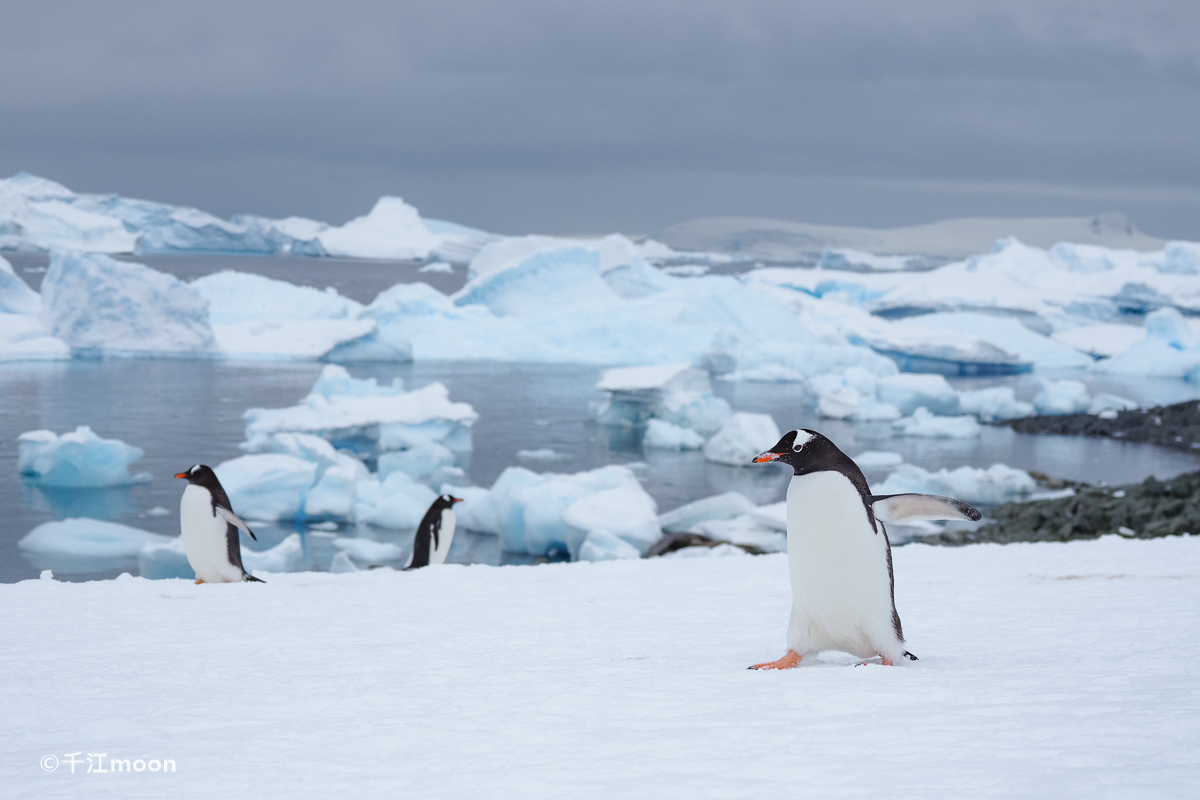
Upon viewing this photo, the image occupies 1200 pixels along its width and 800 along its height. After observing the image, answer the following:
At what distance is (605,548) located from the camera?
33.2ft

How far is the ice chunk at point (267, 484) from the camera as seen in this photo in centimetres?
1197

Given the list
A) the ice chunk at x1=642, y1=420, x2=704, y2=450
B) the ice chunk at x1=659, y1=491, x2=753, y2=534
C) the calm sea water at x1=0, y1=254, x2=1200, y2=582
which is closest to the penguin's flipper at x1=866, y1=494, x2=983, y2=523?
the calm sea water at x1=0, y1=254, x2=1200, y2=582

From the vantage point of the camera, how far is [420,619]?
394 centimetres

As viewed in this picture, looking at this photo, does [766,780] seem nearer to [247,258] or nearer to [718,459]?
[718,459]

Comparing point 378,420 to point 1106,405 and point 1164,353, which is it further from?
A: point 1164,353

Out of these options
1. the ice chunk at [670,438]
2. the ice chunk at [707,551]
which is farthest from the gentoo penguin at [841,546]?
the ice chunk at [670,438]

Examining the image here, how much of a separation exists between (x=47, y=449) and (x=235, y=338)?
15064mm

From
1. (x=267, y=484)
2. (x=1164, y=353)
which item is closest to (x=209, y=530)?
(x=267, y=484)

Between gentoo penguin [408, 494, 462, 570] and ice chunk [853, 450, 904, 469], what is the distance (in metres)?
9.41

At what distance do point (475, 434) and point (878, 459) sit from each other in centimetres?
670

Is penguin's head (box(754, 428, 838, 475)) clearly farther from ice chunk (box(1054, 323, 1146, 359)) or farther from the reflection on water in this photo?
ice chunk (box(1054, 323, 1146, 359))

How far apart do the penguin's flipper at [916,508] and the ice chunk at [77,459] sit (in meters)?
12.0

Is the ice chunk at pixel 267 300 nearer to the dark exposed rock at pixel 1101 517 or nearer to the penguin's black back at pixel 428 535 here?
the dark exposed rock at pixel 1101 517

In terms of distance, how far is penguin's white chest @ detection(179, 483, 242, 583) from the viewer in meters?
5.00
